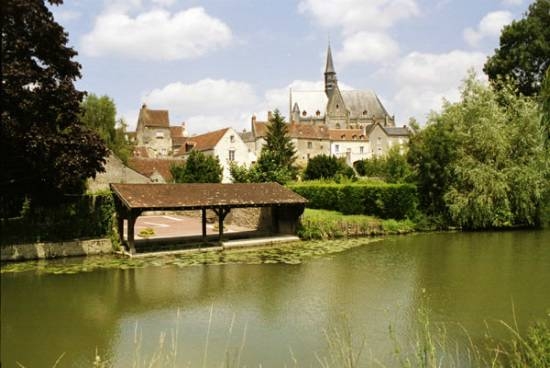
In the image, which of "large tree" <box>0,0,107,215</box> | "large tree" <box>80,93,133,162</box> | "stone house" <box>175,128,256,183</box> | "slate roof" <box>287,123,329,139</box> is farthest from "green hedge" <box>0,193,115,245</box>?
"slate roof" <box>287,123,329,139</box>

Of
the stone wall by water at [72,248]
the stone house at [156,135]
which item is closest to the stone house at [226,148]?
the stone house at [156,135]

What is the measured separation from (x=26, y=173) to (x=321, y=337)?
20.0 ft

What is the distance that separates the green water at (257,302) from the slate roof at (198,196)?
8.70 ft

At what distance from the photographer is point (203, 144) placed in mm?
54156

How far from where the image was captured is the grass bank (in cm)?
2548

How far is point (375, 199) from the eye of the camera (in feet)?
98.8

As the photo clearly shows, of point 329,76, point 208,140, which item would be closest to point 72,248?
point 208,140

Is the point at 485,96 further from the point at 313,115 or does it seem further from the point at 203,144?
the point at 313,115

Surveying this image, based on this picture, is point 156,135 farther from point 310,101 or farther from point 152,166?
point 310,101

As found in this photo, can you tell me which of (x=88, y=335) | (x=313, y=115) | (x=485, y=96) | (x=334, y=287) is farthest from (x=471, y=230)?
(x=313, y=115)

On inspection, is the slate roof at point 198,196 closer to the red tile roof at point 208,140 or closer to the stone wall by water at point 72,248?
the stone wall by water at point 72,248

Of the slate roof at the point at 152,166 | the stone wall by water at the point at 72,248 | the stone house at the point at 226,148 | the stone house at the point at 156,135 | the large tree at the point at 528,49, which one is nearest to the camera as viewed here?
the stone wall by water at the point at 72,248

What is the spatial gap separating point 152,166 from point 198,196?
79.7ft

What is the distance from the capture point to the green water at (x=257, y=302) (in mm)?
8734
